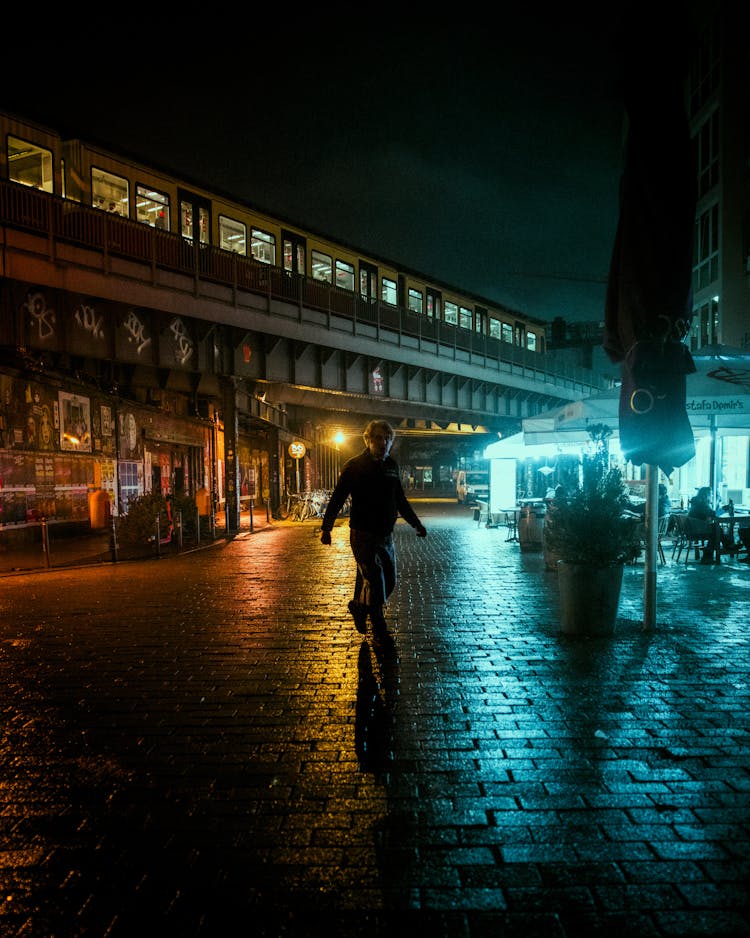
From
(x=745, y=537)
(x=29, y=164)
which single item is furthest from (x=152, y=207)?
(x=745, y=537)

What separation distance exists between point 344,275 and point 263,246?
15.4 ft

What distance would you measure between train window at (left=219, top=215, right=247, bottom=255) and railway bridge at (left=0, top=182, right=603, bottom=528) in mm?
2982

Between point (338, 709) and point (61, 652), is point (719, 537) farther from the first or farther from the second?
point (61, 652)

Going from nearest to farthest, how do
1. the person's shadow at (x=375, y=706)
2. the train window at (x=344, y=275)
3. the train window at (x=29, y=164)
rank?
1. the person's shadow at (x=375, y=706)
2. the train window at (x=29, y=164)
3. the train window at (x=344, y=275)

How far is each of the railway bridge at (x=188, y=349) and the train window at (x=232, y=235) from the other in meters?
2.98

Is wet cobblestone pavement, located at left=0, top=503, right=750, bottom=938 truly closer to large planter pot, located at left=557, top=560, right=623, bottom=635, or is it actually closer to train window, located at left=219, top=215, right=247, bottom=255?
large planter pot, located at left=557, top=560, right=623, bottom=635

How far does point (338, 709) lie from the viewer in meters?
4.61

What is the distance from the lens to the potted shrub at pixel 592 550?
6.40m

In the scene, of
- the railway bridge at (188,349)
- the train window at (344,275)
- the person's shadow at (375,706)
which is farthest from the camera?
the train window at (344,275)

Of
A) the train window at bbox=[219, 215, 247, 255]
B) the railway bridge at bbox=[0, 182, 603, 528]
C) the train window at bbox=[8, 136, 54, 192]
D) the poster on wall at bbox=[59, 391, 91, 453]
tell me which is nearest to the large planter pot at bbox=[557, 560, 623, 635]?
the railway bridge at bbox=[0, 182, 603, 528]

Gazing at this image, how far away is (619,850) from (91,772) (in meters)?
2.66

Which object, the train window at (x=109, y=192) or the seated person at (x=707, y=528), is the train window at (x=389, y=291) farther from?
the seated person at (x=707, y=528)

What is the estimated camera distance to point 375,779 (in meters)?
3.53

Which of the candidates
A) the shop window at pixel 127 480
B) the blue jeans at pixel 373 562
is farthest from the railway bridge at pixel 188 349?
the blue jeans at pixel 373 562
